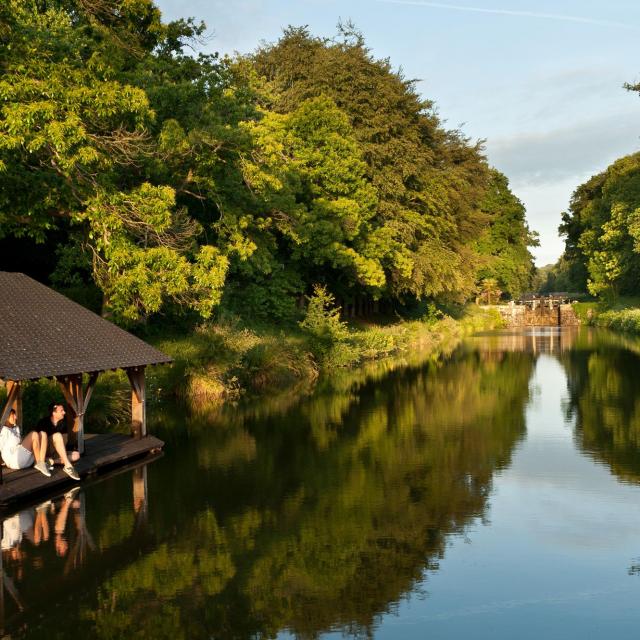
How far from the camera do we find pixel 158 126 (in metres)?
30.7

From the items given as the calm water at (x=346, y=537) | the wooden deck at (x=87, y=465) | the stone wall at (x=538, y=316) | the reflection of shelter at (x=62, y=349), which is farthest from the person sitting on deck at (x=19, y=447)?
the stone wall at (x=538, y=316)

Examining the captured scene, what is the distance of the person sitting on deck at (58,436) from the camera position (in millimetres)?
17750

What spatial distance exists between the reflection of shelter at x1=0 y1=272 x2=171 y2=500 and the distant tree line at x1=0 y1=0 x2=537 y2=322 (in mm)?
4280

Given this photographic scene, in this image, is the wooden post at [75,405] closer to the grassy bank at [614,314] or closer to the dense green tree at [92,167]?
the dense green tree at [92,167]

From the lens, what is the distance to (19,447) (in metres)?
17.2

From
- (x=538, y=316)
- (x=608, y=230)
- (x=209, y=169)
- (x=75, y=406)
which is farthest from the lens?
(x=538, y=316)

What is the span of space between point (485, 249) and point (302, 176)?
71832 mm

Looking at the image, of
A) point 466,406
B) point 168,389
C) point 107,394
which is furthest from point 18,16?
point 466,406

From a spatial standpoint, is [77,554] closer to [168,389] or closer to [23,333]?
[23,333]

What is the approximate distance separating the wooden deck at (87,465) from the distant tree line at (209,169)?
6.36 m

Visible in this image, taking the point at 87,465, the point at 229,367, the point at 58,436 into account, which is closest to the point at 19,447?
the point at 58,436

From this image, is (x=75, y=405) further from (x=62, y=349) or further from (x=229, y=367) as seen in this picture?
(x=229, y=367)

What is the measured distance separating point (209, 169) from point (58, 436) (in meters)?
16.9

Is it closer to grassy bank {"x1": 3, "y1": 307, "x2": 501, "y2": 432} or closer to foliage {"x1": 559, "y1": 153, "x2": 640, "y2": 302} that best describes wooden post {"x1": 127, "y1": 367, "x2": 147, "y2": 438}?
grassy bank {"x1": 3, "y1": 307, "x2": 501, "y2": 432}
